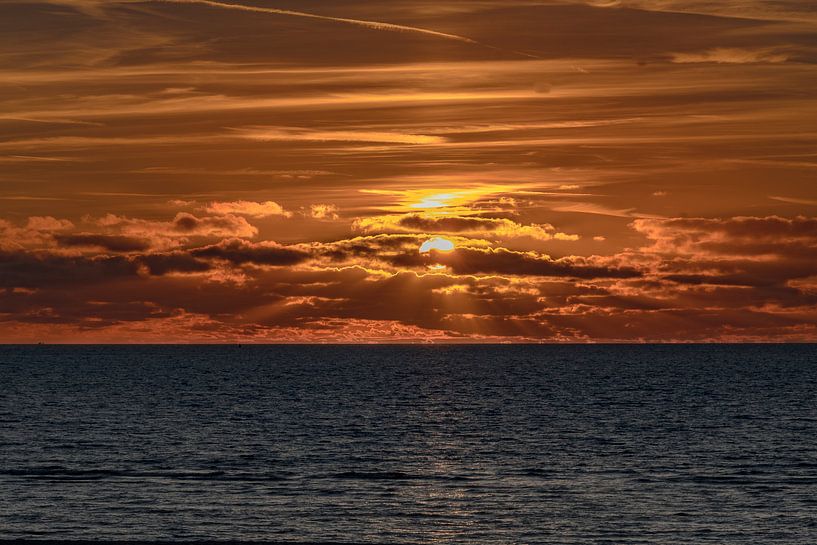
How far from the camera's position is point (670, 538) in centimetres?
4981

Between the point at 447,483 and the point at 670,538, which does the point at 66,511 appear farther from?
the point at 670,538

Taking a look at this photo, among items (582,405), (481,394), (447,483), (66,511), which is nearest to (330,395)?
(481,394)

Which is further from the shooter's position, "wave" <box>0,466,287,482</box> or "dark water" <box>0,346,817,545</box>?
"wave" <box>0,466,287,482</box>

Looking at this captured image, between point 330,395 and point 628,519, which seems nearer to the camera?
point 628,519

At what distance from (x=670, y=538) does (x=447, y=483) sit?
20005 millimetres

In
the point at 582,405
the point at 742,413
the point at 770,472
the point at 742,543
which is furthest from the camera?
the point at 582,405

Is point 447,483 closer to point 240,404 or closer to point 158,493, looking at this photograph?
point 158,493

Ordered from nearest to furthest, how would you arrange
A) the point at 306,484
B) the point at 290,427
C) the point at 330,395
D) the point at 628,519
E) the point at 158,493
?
the point at 628,519 < the point at 158,493 < the point at 306,484 < the point at 290,427 < the point at 330,395

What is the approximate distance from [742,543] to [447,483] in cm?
2211

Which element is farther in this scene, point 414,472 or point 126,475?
point 414,472

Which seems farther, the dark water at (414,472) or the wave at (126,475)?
the wave at (126,475)

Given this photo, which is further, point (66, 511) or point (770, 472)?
point (770, 472)

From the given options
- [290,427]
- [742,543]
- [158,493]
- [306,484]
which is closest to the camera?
[742,543]

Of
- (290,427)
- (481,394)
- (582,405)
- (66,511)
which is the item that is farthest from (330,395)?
(66,511)
